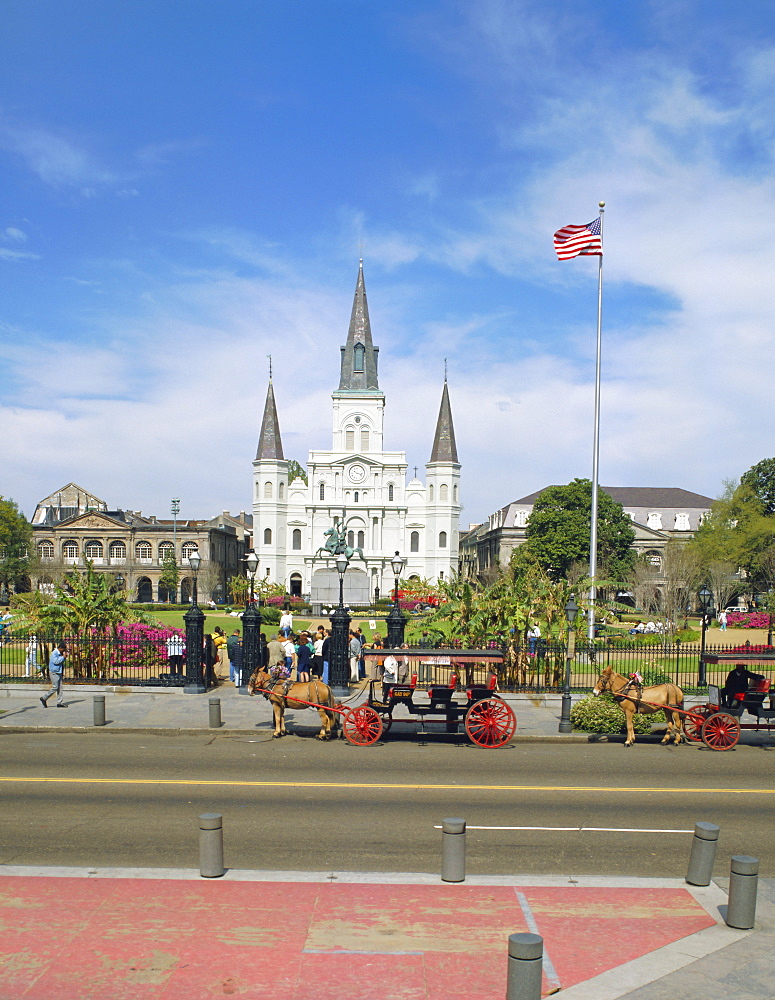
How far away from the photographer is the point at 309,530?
103m

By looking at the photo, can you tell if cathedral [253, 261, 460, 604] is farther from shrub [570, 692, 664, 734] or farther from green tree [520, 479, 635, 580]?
shrub [570, 692, 664, 734]

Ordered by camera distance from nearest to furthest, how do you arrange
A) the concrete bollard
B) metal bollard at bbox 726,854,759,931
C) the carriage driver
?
metal bollard at bbox 726,854,759,931, the concrete bollard, the carriage driver

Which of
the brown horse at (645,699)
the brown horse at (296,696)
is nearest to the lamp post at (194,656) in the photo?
the brown horse at (296,696)

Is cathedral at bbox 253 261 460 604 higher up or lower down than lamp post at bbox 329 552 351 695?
higher up

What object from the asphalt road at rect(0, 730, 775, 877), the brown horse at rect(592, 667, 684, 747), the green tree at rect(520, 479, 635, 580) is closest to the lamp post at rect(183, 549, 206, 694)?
the asphalt road at rect(0, 730, 775, 877)

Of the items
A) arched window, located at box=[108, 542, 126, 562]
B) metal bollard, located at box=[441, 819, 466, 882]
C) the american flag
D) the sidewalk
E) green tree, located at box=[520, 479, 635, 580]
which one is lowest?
the sidewalk

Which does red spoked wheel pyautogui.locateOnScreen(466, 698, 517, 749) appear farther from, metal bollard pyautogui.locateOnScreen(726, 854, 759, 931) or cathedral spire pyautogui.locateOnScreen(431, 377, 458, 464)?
cathedral spire pyautogui.locateOnScreen(431, 377, 458, 464)

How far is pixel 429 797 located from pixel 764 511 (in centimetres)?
6858

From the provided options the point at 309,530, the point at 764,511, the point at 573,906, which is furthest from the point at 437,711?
the point at 309,530

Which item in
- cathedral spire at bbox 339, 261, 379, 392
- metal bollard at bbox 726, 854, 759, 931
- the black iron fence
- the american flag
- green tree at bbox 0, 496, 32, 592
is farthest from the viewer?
cathedral spire at bbox 339, 261, 379, 392

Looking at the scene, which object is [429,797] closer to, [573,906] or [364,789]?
[364,789]

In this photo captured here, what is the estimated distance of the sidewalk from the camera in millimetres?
6293

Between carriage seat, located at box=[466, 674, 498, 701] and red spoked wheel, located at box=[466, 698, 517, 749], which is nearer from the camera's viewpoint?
red spoked wheel, located at box=[466, 698, 517, 749]

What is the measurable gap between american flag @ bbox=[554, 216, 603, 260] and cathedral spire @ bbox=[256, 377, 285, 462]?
76.2 meters
